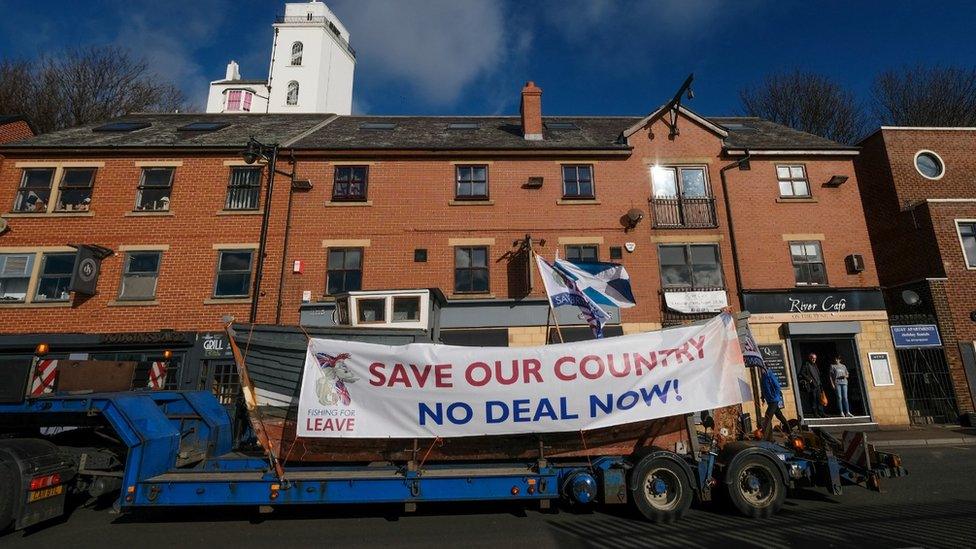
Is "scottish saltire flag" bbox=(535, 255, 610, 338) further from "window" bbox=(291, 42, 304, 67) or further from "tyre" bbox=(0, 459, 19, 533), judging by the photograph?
"window" bbox=(291, 42, 304, 67)

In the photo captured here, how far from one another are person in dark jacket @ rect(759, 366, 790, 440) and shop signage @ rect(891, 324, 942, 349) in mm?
9534

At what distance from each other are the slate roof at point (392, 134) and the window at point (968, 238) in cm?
453

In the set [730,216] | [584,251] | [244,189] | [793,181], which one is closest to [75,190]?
[244,189]

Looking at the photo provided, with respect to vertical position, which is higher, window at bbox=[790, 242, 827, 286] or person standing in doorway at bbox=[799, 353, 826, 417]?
window at bbox=[790, 242, 827, 286]

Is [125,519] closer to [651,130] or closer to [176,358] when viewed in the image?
[176,358]

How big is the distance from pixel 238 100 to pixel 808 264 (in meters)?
50.3

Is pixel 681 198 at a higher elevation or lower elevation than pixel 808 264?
higher

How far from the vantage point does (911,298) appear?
15734 millimetres

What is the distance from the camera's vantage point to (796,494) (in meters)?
7.59

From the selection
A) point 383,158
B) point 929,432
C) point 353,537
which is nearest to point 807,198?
point 929,432

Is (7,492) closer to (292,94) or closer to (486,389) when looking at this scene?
(486,389)

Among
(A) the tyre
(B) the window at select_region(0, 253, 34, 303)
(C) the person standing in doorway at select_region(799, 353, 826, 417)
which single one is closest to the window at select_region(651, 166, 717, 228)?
(C) the person standing in doorway at select_region(799, 353, 826, 417)

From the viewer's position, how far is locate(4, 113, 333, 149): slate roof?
16141mm

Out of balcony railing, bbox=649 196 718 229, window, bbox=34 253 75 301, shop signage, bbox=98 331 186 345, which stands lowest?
shop signage, bbox=98 331 186 345
